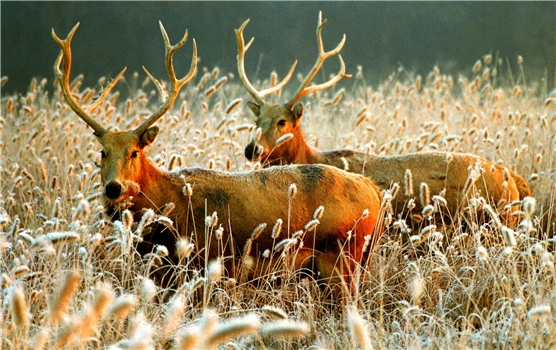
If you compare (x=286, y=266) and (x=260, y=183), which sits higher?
(x=260, y=183)

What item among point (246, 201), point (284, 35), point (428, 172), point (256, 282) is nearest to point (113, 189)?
point (246, 201)

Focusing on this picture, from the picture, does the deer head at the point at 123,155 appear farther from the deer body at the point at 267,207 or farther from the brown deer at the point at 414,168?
the brown deer at the point at 414,168

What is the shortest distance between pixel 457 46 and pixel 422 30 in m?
1.12

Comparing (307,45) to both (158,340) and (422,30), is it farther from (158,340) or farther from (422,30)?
(158,340)

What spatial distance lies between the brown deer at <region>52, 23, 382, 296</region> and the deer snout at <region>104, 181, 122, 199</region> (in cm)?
11

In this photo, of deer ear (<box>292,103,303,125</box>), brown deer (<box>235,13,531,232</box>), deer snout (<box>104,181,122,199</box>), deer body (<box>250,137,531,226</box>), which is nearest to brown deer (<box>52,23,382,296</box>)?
deer snout (<box>104,181,122,199</box>)

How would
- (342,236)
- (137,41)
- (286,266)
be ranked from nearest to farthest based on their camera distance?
(286,266) < (342,236) < (137,41)

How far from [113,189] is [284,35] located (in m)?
14.0

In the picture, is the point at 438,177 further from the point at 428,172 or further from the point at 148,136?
the point at 148,136

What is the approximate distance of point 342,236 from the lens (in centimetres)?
426

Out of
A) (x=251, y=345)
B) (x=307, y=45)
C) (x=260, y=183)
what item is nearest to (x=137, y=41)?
(x=307, y=45)

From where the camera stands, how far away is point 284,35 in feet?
57.1

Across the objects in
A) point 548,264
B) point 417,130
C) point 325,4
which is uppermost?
point 325,4

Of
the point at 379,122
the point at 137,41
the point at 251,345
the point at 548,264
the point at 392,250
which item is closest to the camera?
the point at 548,264
